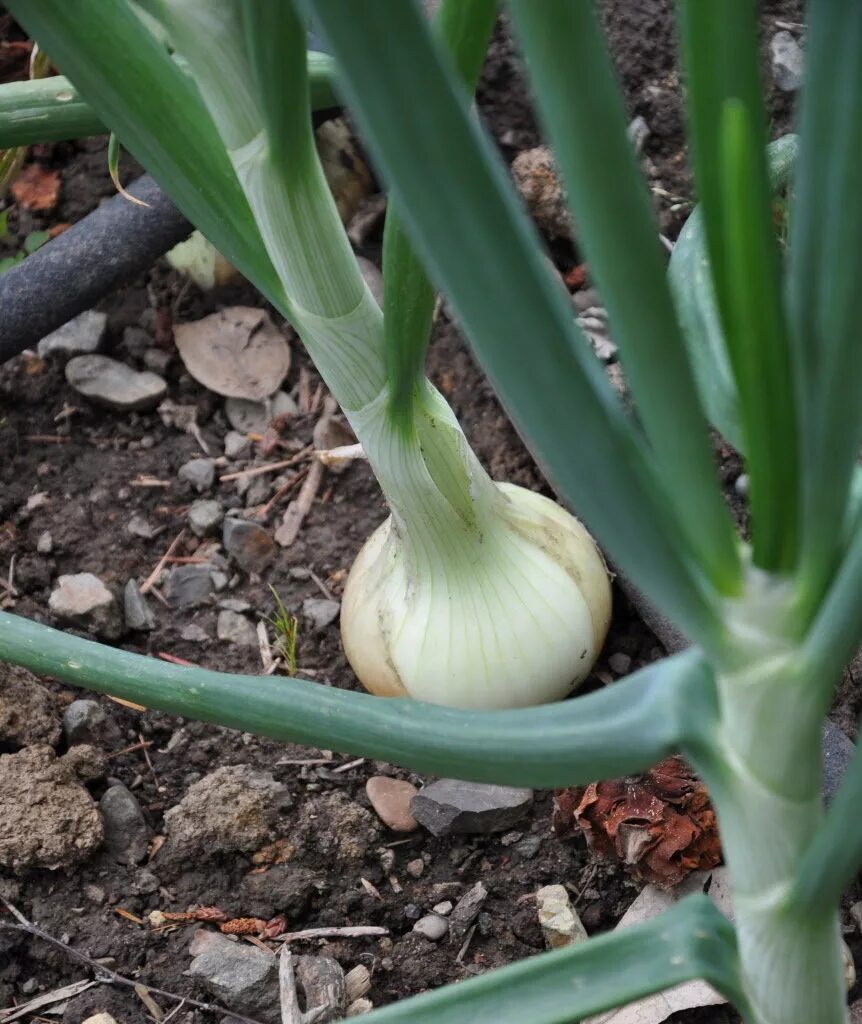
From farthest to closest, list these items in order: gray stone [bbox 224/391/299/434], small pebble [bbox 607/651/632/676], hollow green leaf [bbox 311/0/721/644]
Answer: gray stone [bbox 224/391/299/434]
small pebble [bbox 607/651/632/676]
hollow green leaf [bbox 311/0/721/644]

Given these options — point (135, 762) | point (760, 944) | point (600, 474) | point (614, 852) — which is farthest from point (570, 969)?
point (135, 762)

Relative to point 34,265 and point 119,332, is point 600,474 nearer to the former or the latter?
point 34,265

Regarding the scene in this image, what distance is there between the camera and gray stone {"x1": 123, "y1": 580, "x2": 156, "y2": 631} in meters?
1.29

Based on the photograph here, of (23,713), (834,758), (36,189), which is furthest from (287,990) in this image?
(36,189)

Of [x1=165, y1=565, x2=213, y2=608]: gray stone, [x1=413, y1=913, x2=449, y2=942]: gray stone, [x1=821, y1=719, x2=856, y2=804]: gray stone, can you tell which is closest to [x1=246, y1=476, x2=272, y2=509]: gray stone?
[x1=165, y1=565, x2=213, y2=608]: gray stone

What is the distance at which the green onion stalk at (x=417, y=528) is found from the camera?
840 millimetres

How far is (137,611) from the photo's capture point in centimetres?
129

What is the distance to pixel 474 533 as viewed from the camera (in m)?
1.04

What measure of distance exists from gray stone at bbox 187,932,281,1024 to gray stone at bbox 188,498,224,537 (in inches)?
21.5

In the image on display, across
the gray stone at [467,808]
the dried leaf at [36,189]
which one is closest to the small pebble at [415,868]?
the gray stone at [467,808]

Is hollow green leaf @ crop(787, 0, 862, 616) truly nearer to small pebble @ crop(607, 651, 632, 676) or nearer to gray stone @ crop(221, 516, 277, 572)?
small pebble @ crop(607, 651, 632, 676)

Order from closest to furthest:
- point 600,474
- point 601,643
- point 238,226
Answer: point 600,474
point 238,226
point 601,643

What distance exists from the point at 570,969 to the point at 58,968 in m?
0.60

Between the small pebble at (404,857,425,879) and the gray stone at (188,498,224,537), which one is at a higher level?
the gray stone at (188,498,224,537)
